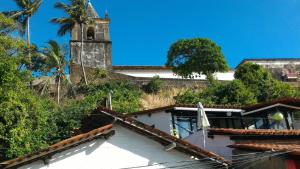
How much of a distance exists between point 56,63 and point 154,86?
919 cm

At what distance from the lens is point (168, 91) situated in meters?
41.4

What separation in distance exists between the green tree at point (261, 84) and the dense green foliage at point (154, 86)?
23.4 feet

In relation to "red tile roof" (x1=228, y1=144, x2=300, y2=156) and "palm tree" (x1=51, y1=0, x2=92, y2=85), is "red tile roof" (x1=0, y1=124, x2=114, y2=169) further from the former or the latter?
"palm tree" (x1=51, y1=0, x2=92, y2=85)

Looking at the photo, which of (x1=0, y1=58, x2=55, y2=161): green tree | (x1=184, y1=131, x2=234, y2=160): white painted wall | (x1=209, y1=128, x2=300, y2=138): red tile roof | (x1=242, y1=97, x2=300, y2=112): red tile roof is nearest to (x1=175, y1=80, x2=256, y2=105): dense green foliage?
(x1=242, y1=97, x2=300, y2=112): red tile roof

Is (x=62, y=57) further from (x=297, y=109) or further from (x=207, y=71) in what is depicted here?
(x=297, y=109)

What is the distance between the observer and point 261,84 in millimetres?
36844

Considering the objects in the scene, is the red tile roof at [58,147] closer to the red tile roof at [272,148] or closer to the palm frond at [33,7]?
Answer: the red tile roof at [272,148]

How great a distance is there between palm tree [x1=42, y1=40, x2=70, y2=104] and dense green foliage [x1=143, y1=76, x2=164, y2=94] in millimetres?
7574

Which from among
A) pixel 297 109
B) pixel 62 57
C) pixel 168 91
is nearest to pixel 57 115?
pixel 62 57

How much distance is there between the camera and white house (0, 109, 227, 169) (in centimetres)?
1380

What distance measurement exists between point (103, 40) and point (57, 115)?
18.9m

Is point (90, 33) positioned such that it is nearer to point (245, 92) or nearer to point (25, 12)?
point (25, 12)

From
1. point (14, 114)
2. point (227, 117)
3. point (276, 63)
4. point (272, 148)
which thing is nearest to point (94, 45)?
point (276, 63)

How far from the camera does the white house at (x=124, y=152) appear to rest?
13.8m
